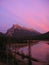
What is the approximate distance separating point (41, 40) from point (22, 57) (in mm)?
2026

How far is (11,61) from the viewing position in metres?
3.88

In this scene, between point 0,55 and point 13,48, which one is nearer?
point 13,48

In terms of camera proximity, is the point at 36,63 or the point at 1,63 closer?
the point at 36,63

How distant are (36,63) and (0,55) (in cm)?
110

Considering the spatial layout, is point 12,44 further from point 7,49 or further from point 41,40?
point 41,40

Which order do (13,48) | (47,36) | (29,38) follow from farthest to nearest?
(13,48)
(29,38)
(47,36)

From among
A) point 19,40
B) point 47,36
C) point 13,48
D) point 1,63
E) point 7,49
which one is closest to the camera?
point 47,36

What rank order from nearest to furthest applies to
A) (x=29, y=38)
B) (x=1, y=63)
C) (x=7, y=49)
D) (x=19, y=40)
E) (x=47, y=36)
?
(x=47, y=36)
(x=29, y=38)
(x=19, y=40)
(x=7, y=49)
(x=1, y=63)

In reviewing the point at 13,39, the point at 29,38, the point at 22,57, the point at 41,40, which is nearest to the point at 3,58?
the point at 22,57

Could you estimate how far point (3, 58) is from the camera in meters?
4.51

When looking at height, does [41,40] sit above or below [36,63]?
above

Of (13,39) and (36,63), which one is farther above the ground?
(13,39)

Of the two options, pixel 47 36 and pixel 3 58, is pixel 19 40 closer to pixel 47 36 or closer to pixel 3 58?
pixel 47 36


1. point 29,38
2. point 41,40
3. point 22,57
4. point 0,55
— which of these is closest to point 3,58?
point 0,55
